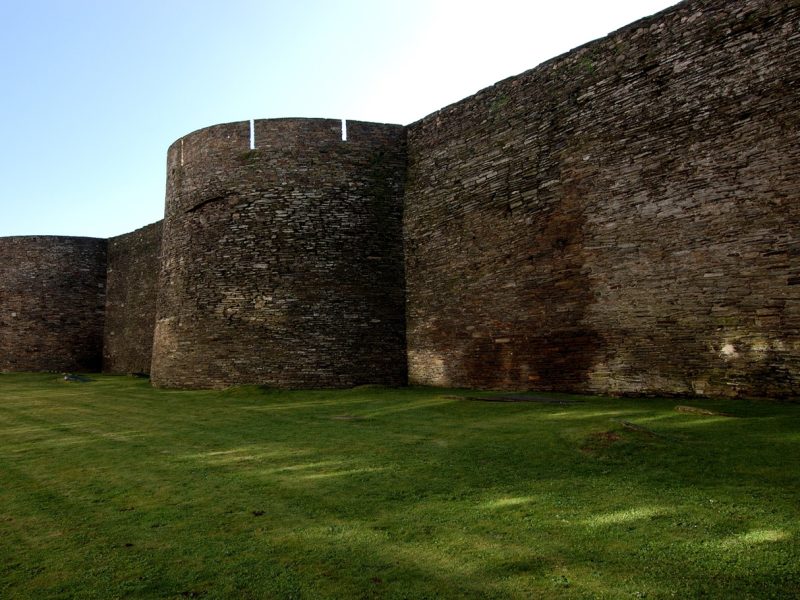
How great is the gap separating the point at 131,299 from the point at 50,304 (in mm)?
4493

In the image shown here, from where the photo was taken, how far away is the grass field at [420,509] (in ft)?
10.4

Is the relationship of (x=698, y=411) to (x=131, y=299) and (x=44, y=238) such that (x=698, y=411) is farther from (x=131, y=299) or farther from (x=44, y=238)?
(x=44, y=238)

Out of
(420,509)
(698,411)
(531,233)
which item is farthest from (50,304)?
(420,509)

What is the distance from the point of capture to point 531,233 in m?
12.1

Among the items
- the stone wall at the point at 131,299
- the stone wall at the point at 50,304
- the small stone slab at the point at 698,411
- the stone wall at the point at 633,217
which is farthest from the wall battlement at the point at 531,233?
the stone wall at the point at 50,304

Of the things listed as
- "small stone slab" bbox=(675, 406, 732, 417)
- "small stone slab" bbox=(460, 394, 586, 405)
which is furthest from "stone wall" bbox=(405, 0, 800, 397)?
"small stone slab" bbox=(675, 406, 732, 417)

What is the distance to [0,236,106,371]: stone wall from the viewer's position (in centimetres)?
2577

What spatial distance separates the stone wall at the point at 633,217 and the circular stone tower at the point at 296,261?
1.51m

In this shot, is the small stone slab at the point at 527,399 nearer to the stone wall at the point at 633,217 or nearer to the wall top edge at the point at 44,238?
the stone wall at the point at 633,217

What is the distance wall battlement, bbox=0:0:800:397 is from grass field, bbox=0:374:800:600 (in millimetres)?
2077

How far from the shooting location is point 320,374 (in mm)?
14547

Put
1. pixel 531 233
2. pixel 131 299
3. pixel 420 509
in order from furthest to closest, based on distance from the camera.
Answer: pixel 131 299, pixel 531 233, pixel 420 509

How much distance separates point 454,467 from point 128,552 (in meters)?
2.91

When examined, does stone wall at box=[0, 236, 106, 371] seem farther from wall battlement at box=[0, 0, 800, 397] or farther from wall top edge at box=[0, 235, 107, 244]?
wall battlement at box=[0, 0, 800, 397]
